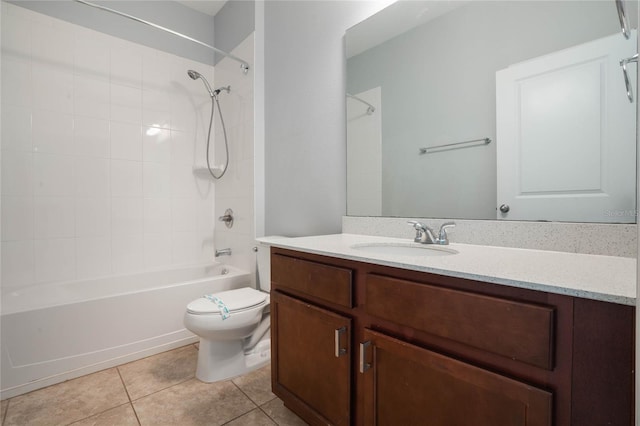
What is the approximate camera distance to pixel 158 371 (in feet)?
5.84

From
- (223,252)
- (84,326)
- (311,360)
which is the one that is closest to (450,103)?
(311,360)

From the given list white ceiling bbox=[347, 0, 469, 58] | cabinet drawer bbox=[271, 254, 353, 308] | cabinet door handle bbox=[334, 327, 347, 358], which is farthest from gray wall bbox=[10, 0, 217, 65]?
cabinet door handle bbox=[334, 327, 347, 358]

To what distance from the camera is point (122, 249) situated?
2.31 meters

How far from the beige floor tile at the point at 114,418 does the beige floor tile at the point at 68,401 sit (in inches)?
1.6

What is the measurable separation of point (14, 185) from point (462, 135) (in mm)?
2613

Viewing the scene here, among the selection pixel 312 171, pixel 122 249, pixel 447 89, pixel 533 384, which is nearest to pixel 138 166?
pixel 122 249

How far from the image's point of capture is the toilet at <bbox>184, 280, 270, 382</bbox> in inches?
62.0

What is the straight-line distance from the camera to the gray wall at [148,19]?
6.82 feet

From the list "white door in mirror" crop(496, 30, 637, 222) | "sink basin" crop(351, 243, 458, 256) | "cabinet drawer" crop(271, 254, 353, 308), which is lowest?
"cabinet drawer" crop(271, 254, 353, 308)

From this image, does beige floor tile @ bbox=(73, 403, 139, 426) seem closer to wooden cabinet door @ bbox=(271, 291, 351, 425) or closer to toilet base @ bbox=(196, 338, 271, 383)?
toilet base @ bbox=(196, 338, 271, 383)

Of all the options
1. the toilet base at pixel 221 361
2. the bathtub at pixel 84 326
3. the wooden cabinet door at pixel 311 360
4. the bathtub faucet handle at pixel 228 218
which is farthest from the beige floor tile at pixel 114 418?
the bathtub faucet handle at pixel 228 218

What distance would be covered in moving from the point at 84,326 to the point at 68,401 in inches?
15.1

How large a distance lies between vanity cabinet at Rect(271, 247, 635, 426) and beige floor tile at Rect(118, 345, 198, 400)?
82 cm

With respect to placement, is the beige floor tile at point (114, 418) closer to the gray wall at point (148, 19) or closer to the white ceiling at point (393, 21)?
the white ceiling at point (393, 21)
